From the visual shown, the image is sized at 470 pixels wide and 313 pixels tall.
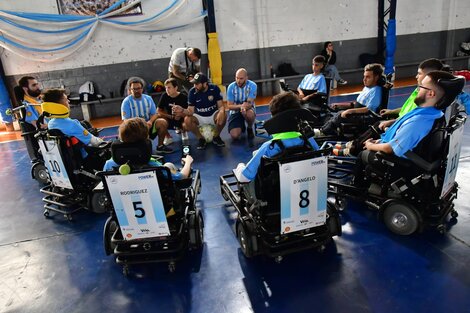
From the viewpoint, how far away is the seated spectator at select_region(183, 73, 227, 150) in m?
5.43

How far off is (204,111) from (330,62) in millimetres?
5636

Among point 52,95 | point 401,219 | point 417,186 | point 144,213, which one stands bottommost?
point 401,219

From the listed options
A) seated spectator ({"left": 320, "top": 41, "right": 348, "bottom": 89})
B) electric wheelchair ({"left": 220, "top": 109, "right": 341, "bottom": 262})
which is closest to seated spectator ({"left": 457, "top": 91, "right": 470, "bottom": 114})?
electric wheelchair ({"left": 220, "top": 109, "right": 341, "bottom": 262})

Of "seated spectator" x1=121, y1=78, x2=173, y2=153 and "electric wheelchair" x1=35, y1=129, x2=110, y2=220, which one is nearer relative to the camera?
"electric wheelchair" x1=35, y1=129, x2=110, y2=220

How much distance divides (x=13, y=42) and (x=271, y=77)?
21.5 feet

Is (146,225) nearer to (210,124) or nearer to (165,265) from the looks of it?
(165,265)

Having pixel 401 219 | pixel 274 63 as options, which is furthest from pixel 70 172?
pixel 274 63

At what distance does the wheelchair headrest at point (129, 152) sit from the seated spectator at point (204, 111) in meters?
3.03

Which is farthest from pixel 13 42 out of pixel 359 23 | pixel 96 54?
pixel 359 23

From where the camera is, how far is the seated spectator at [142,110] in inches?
198

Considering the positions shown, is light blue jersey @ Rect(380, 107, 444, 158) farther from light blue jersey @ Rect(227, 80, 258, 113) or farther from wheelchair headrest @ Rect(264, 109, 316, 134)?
light blue jersey @ Rect(227, 80, 258, 113)

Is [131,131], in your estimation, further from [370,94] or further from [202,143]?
[202,143]

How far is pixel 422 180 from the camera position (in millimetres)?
2650

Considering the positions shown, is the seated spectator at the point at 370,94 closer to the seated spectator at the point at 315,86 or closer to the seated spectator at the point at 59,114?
the seated spectator at the point at 315,86
